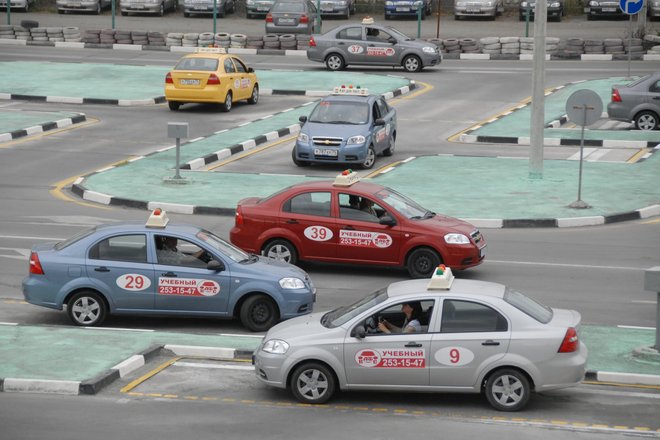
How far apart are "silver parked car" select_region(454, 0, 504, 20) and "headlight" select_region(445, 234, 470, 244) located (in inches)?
1509

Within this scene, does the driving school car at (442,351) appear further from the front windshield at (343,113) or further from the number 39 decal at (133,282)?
the front windshield at (343,113)

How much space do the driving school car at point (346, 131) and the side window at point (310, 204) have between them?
8.37 metres

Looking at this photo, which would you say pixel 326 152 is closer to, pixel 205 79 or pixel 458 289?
pixel 205 79

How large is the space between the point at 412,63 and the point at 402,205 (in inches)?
965

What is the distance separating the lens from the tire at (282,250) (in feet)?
59.5


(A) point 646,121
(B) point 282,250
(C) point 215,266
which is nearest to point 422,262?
(B) point 282,250

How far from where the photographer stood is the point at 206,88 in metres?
34.0

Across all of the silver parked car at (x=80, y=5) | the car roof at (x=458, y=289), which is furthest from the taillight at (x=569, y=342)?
the silver parked car at (x=80, y=5)

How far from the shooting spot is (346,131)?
26.8 meters

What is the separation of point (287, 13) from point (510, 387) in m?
39.2

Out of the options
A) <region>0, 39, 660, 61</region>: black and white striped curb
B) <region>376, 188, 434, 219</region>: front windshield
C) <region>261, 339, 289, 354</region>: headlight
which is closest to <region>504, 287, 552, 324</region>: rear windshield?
<region>261, 339, 289, 354</region>: headlight

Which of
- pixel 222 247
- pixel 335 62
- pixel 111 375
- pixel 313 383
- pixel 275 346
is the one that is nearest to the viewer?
pixel 313 383

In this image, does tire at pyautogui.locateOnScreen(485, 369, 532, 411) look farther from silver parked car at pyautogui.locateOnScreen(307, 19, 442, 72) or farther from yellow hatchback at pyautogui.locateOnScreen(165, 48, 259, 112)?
silver parked car at pyautogui.locateOnScreen(307, 19, 442, 72)

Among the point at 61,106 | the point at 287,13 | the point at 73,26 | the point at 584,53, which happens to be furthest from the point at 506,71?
the point at 73,26
